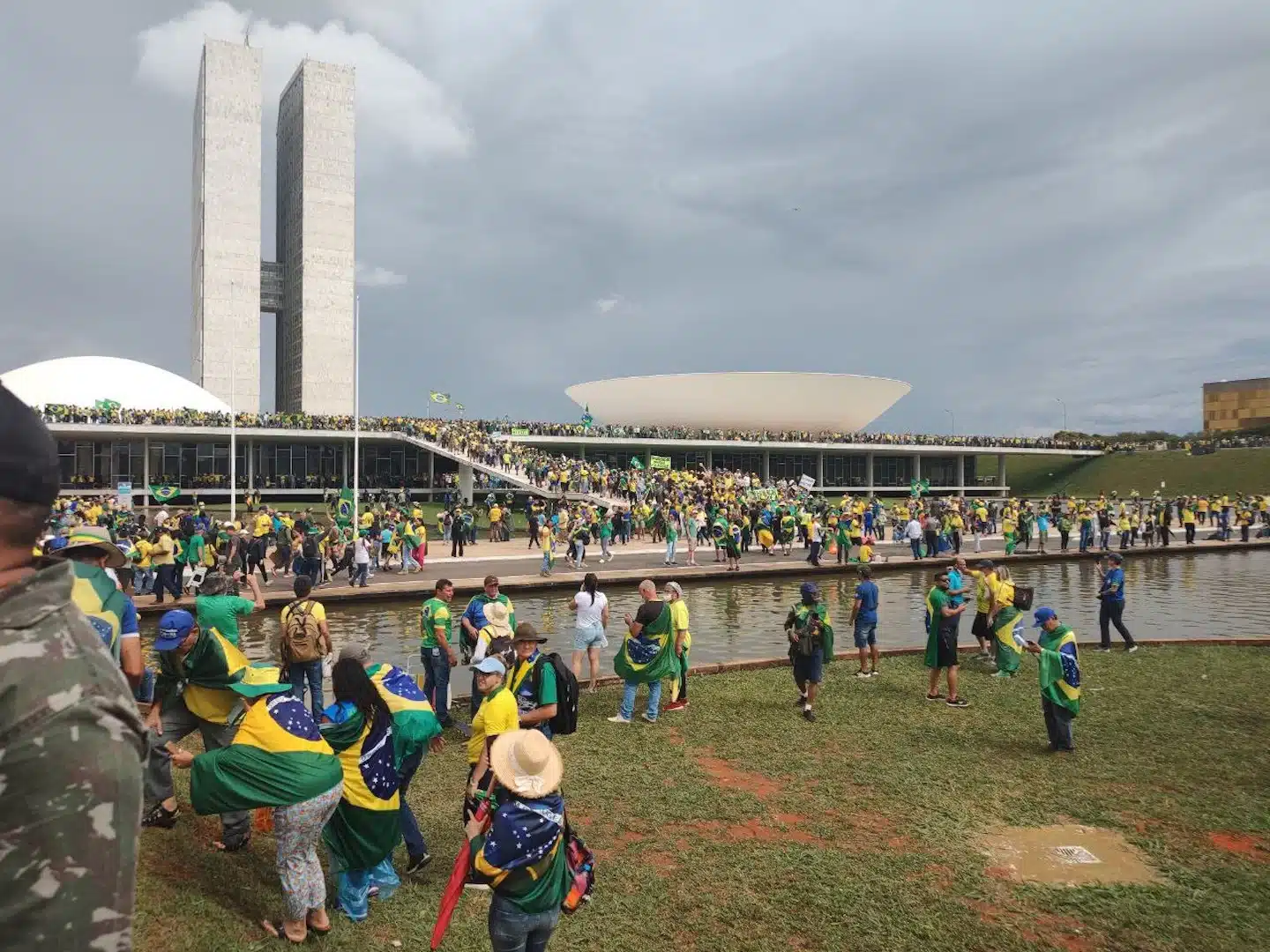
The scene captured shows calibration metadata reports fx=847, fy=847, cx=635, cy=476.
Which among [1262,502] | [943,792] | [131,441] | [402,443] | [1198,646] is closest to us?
[943,792]

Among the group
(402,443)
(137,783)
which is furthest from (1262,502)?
(402,443)

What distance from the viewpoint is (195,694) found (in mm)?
5695

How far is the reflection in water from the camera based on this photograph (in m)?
13.8

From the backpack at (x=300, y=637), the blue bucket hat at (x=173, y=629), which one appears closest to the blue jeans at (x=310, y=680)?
the backpack at (x=300, y=637)

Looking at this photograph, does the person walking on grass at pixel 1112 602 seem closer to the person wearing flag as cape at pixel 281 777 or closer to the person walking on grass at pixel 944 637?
the person walking on grass at pixel 944 637

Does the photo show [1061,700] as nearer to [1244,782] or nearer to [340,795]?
[1244,782]

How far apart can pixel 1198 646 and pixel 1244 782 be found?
647 centimetres

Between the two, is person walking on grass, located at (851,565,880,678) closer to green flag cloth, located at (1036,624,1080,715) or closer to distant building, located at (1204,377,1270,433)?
green flag cloth, located at (1036,624,1080,715)

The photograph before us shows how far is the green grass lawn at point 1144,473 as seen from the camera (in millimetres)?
59594

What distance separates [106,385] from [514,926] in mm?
70576

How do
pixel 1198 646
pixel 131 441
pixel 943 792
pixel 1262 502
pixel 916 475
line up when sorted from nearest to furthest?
pixel 943 792 → pixel 1198 646 → pixel 1262 502 → pixel 131 441 → pixel 916 475

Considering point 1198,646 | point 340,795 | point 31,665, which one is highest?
point 31,665

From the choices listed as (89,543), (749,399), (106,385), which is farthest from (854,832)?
(106,385)

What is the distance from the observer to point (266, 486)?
52.2 meters
